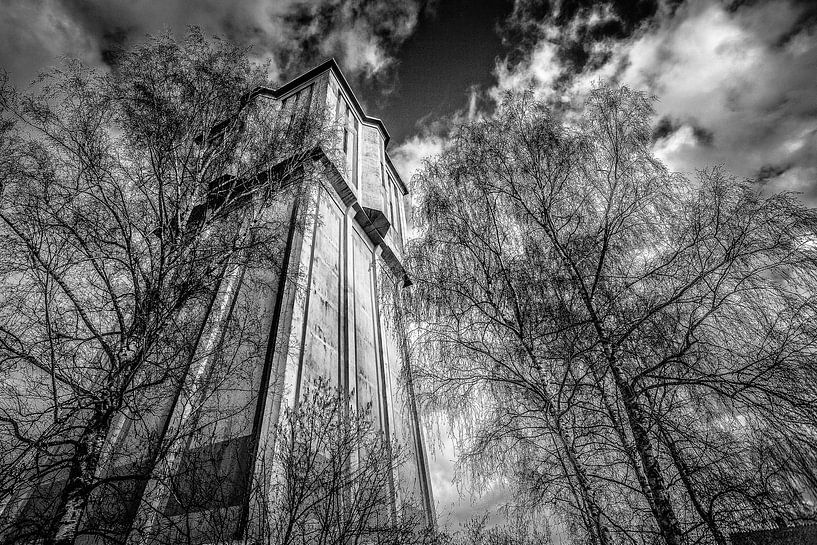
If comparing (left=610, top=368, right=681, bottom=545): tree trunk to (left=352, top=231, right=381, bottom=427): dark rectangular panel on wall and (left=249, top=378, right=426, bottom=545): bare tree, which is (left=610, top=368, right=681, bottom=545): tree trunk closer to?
(left=249, top=378, right=426, bottom=545): bare tree

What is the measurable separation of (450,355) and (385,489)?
12.5 ft

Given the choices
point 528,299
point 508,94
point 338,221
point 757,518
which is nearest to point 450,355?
point 528,299

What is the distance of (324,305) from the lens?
8.53 metres

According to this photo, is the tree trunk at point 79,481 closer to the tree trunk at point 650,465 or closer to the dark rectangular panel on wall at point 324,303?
the dark rectangular panel on wall at point 324,303

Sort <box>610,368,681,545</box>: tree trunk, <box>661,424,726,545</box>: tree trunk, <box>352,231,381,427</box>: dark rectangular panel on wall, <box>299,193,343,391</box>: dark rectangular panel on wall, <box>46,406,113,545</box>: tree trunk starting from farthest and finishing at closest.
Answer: <box>352,231,381,427</box>: dark rectangular panel on wall < <box>299,193,343,391</box>: dark rectangular panel on wall < <box>610,368,681,545</box>: tree trunk < <box>46,406,113,545</box>: tree trunk < <box>661,424,726,545</box>: tree trunk

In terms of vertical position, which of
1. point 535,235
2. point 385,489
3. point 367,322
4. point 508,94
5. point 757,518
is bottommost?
point 757,518

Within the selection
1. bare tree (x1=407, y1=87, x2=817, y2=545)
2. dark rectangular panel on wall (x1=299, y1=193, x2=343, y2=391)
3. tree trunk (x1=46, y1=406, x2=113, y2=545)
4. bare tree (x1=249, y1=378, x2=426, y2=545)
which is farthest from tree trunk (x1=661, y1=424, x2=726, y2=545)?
tree trunk (x1=46, y1=406, x2=113, y2=545)

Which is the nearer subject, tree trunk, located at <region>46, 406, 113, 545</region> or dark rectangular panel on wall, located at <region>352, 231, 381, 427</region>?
tree trunk, located at <region>46, 406, 113, 545</region>

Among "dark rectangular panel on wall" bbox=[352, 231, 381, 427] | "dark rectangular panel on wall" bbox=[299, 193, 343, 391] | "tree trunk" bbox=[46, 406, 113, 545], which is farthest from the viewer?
"dark rectangular panel on wall" bbox=[352, 231, 381, 427]

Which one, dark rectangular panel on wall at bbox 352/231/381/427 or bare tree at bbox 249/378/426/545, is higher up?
dark rectangular panel on wall at bbox 352/231/381/427

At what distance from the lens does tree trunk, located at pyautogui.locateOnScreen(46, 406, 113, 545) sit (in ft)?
10.6

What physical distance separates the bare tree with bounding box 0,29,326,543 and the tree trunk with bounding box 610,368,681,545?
5.14 meters

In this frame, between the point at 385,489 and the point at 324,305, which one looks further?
the point at 324,305

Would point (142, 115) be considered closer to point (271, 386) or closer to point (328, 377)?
point (271, 386)
